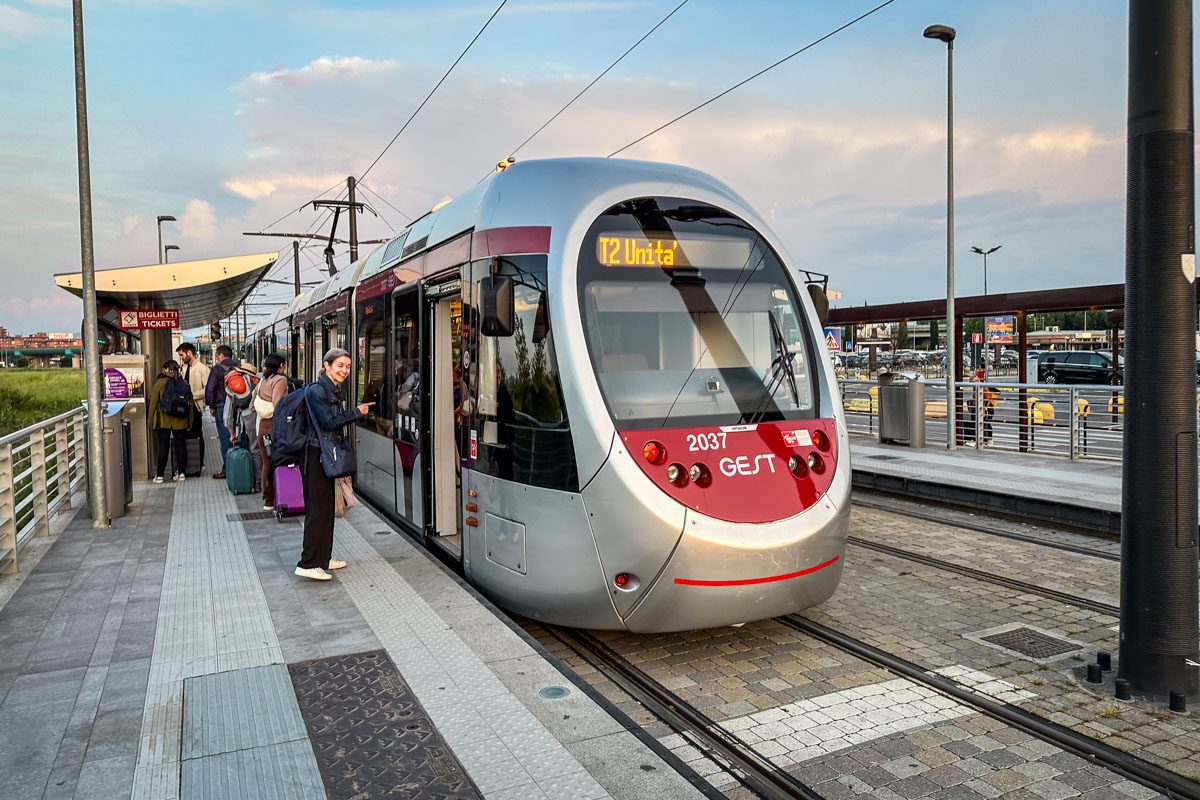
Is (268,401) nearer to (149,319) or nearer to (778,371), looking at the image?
(778,371)

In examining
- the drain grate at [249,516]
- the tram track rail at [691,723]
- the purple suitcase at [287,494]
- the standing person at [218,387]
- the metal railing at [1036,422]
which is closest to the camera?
the tram track rail at [691,723]

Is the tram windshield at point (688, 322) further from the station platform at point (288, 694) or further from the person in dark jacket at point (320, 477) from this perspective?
the person in dark jacket at point (320, 477)

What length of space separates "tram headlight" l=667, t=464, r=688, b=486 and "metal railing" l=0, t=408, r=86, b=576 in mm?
5343

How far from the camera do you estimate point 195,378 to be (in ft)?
48.7

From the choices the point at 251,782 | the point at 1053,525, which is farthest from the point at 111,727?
the point at 1053,525

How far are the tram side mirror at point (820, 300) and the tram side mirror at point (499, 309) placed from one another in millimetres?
2289

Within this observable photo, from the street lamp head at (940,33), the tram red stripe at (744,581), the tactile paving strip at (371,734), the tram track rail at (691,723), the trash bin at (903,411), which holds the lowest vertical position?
the tram track rail at (691,723)

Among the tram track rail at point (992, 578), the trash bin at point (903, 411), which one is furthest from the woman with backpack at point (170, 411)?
the trash bin at point (903, 411)

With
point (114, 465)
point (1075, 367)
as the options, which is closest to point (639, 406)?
point (114, 465)

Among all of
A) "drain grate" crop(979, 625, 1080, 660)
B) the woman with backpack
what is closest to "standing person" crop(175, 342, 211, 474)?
the woman with backpack

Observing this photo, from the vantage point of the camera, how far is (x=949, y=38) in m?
15.8

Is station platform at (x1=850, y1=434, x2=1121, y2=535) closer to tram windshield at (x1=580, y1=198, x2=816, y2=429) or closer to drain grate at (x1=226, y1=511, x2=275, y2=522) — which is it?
tram windshield at (x1=580, y1=198, x2=816, y2=429)

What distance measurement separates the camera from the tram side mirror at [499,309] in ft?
19.3

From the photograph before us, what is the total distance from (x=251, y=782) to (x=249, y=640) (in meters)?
1.97
